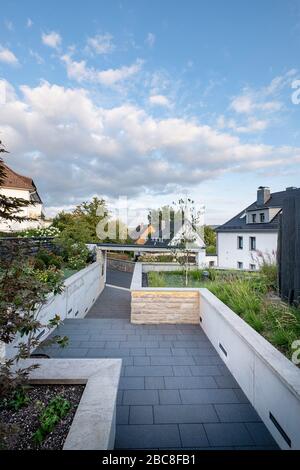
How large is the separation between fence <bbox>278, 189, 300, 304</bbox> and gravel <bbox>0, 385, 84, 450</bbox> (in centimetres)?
362

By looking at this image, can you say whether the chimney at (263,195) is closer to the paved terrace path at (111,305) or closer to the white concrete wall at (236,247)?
the white concrete wall at (236,247)

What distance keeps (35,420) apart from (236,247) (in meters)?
24.6

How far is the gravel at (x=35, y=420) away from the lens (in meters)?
1.68

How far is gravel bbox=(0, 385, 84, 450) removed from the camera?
168 cm

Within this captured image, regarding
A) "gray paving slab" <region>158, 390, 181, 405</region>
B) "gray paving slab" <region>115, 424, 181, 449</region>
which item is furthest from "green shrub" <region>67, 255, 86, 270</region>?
"gray paving slab" <region>115, 424, 181, 449</region>

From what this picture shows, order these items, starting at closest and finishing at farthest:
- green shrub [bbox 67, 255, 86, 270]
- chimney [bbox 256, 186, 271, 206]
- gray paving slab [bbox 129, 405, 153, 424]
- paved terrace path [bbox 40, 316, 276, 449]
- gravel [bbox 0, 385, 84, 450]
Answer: gravel [bbox 0, 385, 84, 450]
paved terrace path [bbox 40, 316, 276, 449]
gray paving slab [bbox 129, 405, 153, 424]
green shrub [bbox 67, 255, 86, 270]
chimney [bbox 256, 186, 271, 206]

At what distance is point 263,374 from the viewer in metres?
2.50

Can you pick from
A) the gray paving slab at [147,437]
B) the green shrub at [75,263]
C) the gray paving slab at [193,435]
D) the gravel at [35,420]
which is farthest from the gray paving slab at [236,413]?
the green shrub at [75,263]

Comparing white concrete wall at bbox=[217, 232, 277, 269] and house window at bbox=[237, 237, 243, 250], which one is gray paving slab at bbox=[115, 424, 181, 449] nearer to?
white concrete wall at bbox=[217, 232, 277, 269]

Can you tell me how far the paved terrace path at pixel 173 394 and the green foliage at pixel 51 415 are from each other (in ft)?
2.08

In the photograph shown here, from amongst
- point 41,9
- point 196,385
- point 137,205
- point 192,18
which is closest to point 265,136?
point 192,18

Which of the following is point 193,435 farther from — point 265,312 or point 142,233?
point 142,233

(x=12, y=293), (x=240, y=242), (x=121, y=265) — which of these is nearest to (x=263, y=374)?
(x=12, y=293)
